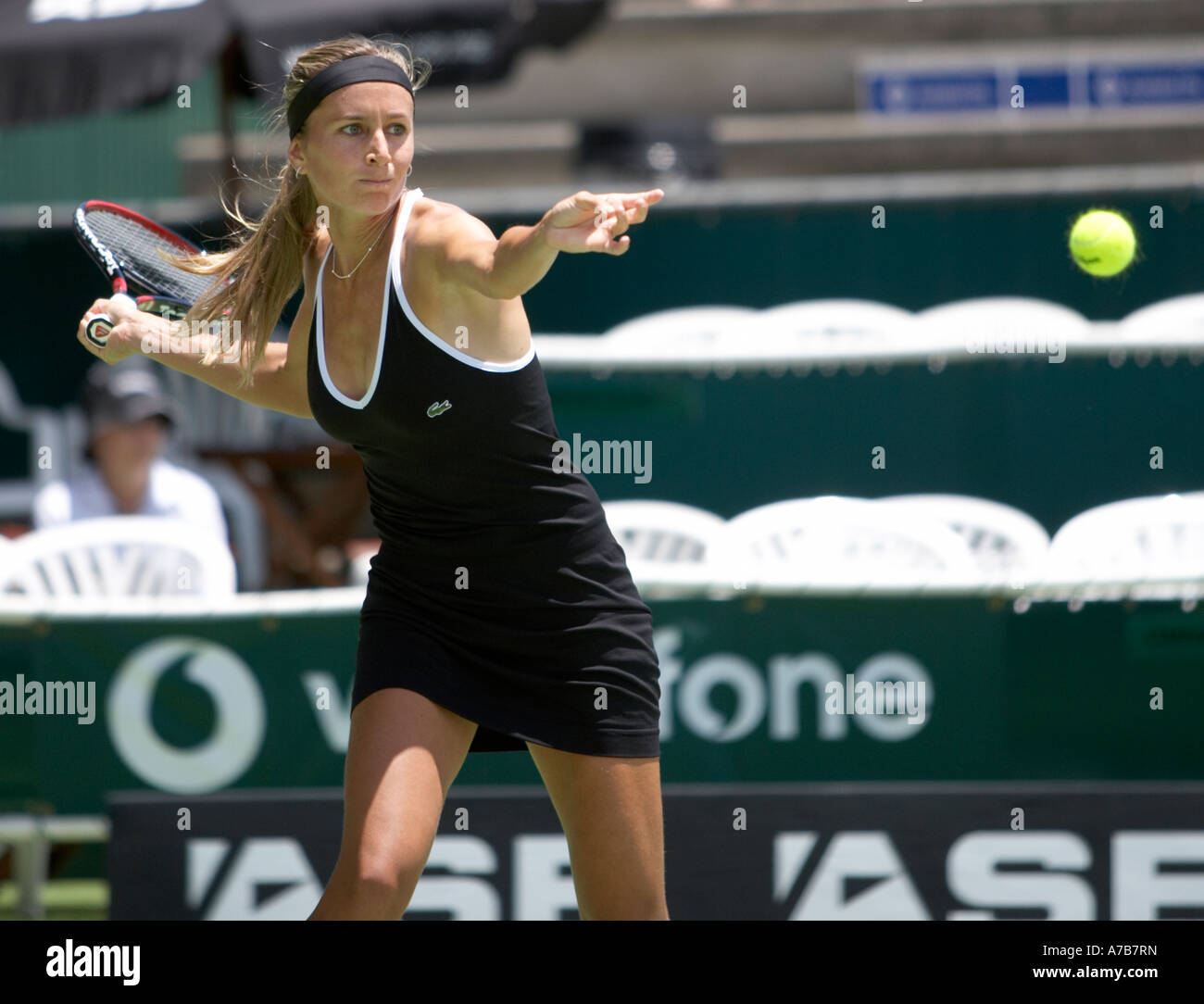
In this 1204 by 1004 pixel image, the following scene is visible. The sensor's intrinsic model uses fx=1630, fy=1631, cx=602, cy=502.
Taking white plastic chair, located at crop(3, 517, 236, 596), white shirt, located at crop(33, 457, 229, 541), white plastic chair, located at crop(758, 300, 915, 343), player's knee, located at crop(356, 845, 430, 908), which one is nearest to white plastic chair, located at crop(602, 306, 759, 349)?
Answer: white plastic chair, located at crop(758, 300, 915, 343)

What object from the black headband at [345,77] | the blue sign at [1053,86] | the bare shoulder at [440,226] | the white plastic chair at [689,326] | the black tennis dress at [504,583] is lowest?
the black tennis dress at [504,583]

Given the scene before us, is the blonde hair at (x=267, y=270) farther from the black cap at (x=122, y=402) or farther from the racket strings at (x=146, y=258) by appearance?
the black cap at (x=122, y=402)

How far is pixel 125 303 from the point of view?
11.0 feet

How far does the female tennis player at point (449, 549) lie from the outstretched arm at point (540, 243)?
0.05 ft

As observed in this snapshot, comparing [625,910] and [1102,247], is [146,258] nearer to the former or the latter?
[625,910]

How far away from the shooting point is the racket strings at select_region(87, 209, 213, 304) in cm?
359

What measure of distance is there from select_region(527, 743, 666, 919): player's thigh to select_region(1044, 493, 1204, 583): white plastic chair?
7.92 feet

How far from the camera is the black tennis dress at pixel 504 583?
289cm

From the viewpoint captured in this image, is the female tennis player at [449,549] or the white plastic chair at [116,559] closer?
the female tennis player at [449,549]

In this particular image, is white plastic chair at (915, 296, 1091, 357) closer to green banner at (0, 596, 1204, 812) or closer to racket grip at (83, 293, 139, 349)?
green banner at (0, 596, 1204, 812)

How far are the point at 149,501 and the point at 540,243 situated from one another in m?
4.19

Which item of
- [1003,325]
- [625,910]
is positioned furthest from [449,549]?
[1003,325]

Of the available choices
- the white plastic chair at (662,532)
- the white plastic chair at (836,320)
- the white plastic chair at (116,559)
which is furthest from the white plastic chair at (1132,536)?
the white plastic chair at (116,559)
